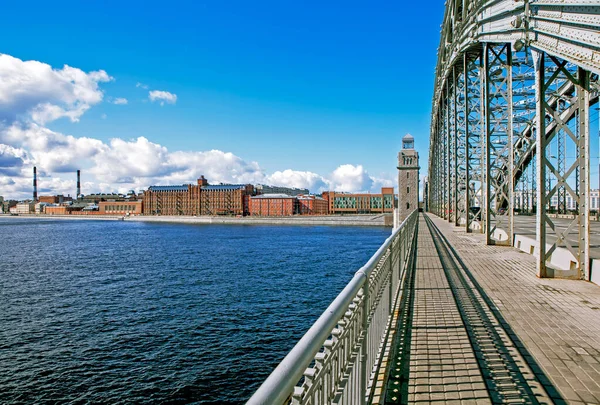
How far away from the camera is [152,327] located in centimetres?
1845

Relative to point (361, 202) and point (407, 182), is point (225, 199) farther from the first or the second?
point (407, 182)

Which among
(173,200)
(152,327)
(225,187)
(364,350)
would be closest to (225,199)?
(225,187)

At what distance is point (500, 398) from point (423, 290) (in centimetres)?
501

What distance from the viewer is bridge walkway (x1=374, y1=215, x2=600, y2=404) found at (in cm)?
436

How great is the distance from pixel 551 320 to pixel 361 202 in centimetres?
17659

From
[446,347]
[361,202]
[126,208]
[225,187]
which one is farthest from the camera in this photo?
[126,208]

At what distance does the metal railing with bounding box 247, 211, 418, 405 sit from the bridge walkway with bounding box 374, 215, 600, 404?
0.67 metres

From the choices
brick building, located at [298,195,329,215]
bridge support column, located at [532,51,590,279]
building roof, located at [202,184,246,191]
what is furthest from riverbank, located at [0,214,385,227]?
bridge support column, located at [532,51,590,279]

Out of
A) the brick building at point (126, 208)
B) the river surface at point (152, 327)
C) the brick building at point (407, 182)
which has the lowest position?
the river surface at point (152, 327)

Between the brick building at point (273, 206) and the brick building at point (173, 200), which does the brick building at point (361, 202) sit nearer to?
the brick building at point (273, 206)

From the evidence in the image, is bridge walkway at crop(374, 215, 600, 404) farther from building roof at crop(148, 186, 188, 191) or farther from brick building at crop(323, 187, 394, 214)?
building roof at crop(148, 186, 188, 191)

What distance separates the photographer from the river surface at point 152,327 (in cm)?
1300

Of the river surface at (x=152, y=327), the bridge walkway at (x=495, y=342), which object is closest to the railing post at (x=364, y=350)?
the bridge walkway at (x=495, y=342)

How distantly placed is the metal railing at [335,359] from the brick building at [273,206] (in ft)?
519
